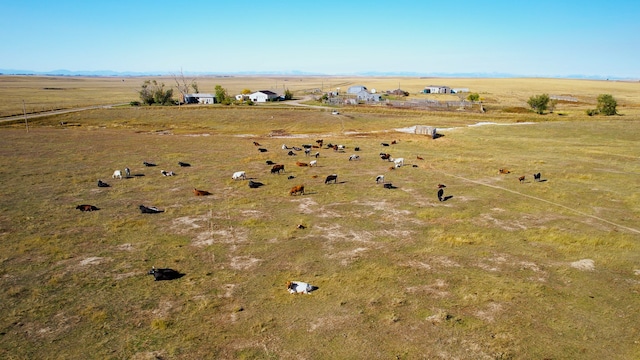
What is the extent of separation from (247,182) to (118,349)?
69.4 feet

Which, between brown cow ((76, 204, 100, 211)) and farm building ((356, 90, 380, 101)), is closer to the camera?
brown cow ((76, 204, 100, 211))

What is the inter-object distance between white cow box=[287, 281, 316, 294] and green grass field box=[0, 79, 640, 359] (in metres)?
0.35

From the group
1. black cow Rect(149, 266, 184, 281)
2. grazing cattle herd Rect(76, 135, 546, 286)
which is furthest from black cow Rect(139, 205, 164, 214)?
black cow Rect(149, 266, 184, 281)

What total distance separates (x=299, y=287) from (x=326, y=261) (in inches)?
124

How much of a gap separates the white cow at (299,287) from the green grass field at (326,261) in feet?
1.14

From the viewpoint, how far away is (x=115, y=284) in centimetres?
1675

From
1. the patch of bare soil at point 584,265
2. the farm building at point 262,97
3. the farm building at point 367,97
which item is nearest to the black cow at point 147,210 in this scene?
the patch of bare soil at point 584,265

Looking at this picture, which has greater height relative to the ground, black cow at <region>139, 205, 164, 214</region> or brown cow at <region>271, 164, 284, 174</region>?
brown cow at <region>271, 164, 284, 174</region>

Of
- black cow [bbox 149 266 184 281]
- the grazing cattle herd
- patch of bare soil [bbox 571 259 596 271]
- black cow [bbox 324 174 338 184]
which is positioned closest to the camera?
the grazing cattle herd

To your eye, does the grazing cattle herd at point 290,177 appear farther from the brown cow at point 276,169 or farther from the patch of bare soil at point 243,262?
the patch of bare soil at point 243,262

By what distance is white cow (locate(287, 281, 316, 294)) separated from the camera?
1598 centimetres

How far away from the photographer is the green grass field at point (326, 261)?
1320 centimetres

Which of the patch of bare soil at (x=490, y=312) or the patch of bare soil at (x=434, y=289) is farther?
the patch of bare soil at (x=434, y=289)

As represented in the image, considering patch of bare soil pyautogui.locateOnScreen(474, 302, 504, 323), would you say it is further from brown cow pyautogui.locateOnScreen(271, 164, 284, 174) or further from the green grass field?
brown cow pyautogui.locateOnScreen(271, 164, 284, 174)
